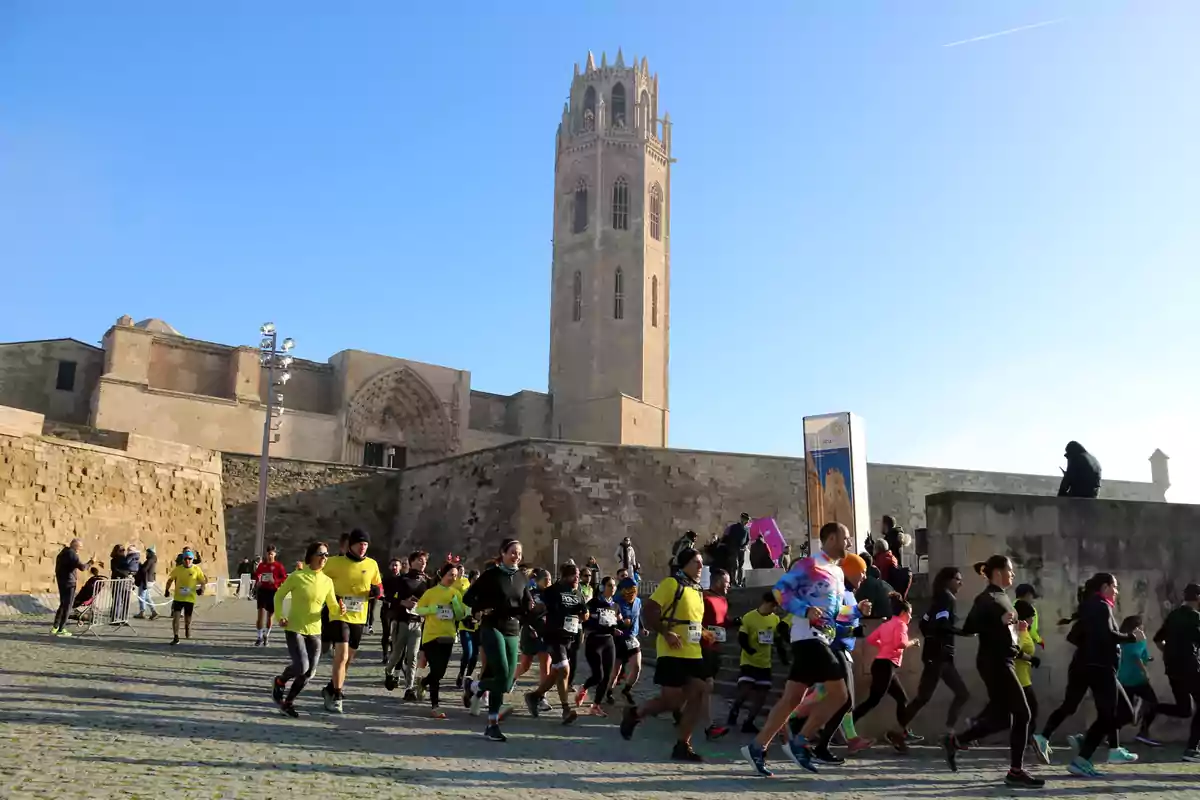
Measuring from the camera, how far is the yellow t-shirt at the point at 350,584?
27.8 feet

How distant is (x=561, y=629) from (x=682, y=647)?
7.63 ft

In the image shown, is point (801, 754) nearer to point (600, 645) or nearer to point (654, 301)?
point (600, 645)

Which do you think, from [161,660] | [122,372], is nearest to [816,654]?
[161,660]

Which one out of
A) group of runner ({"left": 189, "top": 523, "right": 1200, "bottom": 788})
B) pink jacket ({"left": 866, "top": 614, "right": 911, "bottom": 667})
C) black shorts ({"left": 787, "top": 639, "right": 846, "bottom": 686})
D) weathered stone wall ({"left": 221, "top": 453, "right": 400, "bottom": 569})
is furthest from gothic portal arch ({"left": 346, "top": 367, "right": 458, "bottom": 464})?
black shorts ({"left": 787, "top": 639, "right": 846, "bottom": 686})

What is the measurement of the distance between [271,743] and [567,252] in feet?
144

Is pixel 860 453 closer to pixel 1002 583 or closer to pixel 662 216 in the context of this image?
pixel 1002 583

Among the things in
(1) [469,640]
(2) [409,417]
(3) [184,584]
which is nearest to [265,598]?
(3) [184,584]

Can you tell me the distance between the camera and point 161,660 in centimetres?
1218

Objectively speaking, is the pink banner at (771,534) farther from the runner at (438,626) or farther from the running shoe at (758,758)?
the running shoe at (758,758)

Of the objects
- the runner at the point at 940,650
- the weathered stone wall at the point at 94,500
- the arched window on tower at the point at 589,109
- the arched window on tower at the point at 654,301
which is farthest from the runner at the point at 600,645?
the arched window on tower at the point at 589,109

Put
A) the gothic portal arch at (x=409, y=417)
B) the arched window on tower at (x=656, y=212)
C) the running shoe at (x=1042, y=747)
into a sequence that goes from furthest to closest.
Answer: the arched window on tower at (x=656, y=212) → the gothic portal arch at (x=409, y=417) → the running shoe at (x=1042, y=747)

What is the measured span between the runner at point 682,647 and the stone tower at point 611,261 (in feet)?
123

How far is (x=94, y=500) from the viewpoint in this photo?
2677 centimetres

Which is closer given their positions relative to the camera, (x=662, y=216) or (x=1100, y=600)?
(x=1100, y=600)
